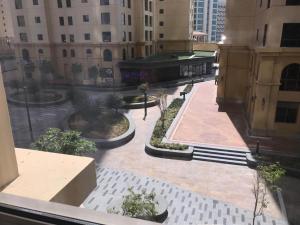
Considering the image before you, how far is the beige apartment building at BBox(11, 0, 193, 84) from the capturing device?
1345 inches

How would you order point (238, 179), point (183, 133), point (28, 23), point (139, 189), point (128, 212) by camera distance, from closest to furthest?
point (128, 212) < point (139, 189) < point (238, 179) < point (183, 133) < point (28, 23)

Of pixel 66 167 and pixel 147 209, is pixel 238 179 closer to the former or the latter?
pixel 147 209

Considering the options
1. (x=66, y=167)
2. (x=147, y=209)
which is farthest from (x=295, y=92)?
(x=66, y=167)

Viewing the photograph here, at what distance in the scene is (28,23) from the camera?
36281 mm

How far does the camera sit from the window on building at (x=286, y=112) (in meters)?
18.5

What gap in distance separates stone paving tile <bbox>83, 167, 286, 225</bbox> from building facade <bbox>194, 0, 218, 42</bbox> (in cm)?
11609

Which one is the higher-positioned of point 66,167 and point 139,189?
point 66,167

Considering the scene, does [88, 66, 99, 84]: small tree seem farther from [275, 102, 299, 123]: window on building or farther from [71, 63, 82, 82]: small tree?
[275, 102, 299, 123]: window on building

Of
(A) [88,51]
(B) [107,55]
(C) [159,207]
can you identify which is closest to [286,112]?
(C) [159,207]

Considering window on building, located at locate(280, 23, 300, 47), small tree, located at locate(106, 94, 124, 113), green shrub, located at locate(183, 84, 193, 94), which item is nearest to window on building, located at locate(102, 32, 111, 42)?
green shrub, located at locate(183, 84, 193, 94)

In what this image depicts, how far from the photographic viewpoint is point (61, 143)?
11758 millimetres

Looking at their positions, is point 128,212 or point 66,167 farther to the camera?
point 128,212

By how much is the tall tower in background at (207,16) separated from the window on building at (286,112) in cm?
10968

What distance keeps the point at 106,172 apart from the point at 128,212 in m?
6.17
